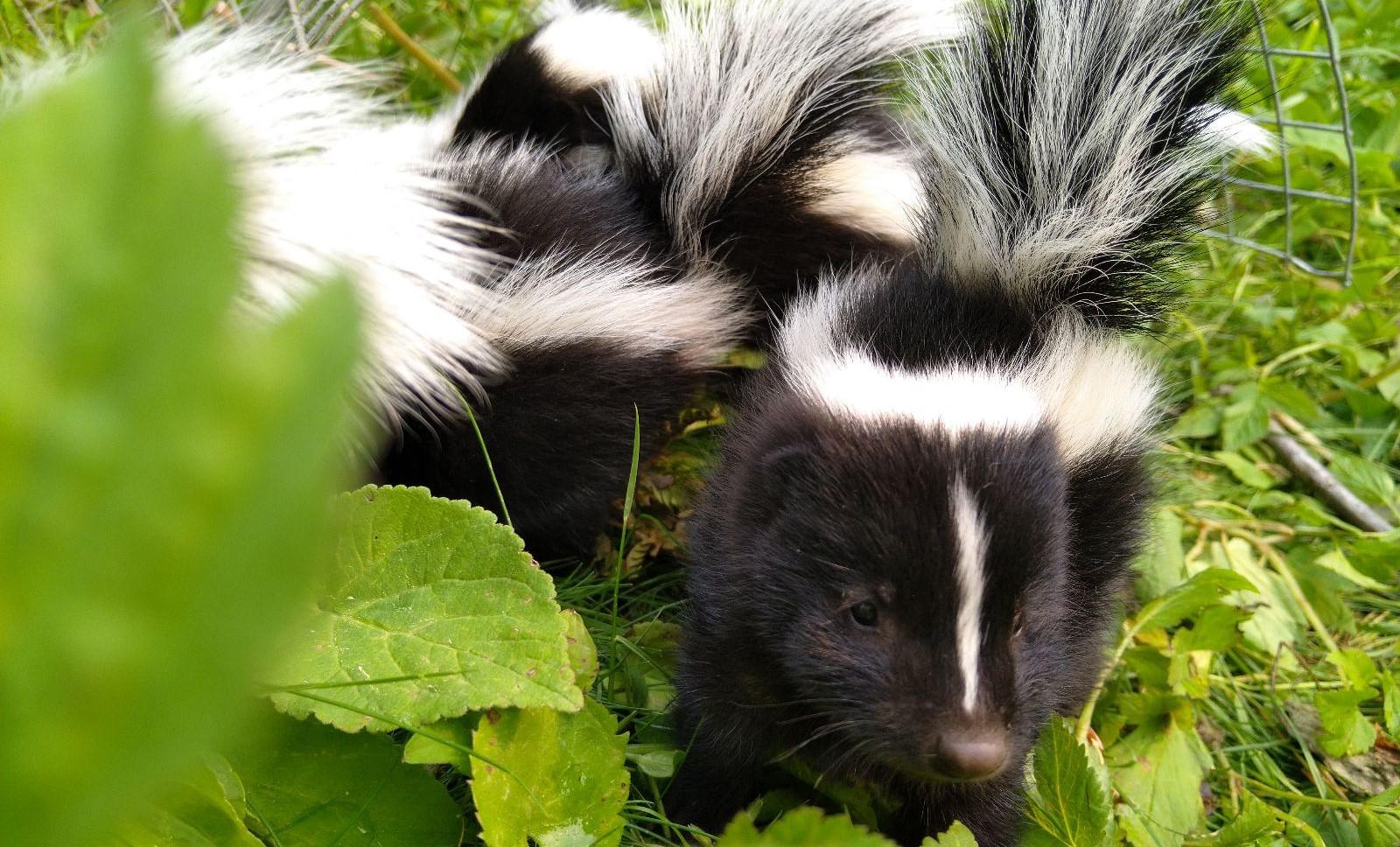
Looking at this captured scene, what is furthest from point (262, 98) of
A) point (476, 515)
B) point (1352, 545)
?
point (1352, 545)

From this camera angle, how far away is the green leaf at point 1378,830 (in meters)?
2.40

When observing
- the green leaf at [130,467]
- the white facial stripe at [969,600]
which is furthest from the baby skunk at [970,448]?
the green leaf at [130,467]

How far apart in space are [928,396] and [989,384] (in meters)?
0.16

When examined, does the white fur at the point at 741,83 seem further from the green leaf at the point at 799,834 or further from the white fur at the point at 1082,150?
the green leaf at the point at 799,834

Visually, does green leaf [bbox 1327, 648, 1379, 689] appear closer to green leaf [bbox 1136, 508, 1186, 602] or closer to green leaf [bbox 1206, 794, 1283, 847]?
→ green leaf [bbox 1136, 508, 1186, 602]

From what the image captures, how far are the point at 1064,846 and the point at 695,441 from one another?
4.59ft

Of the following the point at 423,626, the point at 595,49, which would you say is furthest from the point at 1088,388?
the point at 595,49

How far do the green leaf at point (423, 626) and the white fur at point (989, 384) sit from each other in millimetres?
684

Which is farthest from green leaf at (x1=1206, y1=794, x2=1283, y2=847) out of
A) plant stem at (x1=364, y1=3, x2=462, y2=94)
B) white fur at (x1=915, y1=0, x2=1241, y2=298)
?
plant stem at (x1=364, y1=3, x2=462, y2=94)

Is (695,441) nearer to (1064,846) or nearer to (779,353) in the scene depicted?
(779,353)

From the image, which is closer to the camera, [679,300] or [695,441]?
[679,300]

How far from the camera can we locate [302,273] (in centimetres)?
192

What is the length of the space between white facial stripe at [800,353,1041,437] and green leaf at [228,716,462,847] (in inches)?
39.7

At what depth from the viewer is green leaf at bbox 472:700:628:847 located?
2043 mm
